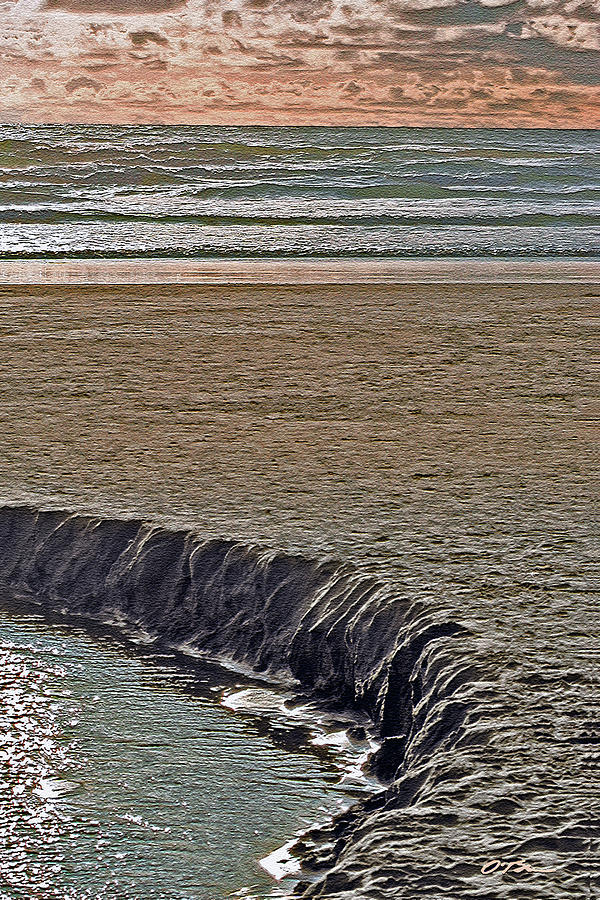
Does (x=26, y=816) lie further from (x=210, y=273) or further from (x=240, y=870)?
(x=210, y=273)

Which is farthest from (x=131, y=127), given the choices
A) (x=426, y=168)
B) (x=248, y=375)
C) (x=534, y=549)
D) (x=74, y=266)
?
(x=534, y=549)

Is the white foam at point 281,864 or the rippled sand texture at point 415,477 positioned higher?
the rippled sand texture at point 415,477
